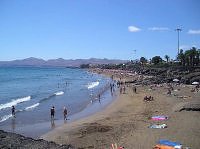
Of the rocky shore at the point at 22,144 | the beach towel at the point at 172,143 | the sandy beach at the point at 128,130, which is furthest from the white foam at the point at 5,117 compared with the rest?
the beach towel at the point at 172,143

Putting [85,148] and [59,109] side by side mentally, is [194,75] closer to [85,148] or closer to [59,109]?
[59,109]

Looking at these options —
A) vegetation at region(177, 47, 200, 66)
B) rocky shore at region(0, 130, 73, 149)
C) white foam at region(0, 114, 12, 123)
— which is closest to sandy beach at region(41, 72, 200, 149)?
rocky shore at region(0, 130, 73, 149)

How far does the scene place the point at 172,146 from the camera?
48.4 ft

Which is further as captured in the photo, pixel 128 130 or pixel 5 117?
pixel 5 117

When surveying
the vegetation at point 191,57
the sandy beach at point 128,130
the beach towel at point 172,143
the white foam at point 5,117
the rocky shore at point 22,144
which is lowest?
the white foam at point 5,117

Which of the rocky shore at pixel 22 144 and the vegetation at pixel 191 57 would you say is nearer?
the rocky shore at pixel 22 144

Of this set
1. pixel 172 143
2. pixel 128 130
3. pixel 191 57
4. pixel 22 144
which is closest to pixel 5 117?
pixel 128 130

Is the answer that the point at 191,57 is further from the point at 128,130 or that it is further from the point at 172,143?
the point at 172,143

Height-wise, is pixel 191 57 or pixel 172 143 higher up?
pixel 191 57

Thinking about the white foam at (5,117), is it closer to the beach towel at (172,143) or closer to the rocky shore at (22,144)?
the rocky shore at (22,144)

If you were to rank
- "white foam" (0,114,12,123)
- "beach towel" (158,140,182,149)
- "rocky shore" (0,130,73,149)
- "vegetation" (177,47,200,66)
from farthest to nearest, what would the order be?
"vegetation" (177,47,200,66) → "white foam" (0,114,12,123) → "beach towel" (158,140,182,149) → "rocky shore" (0,130,73,149)

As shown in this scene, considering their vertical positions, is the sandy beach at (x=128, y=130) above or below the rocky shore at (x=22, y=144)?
below

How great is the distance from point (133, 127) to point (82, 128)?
3499 millimetres

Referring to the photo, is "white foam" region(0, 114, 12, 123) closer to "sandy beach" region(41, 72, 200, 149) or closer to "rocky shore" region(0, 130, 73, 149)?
"sandy beach" region(41, 72, 200, 149)
